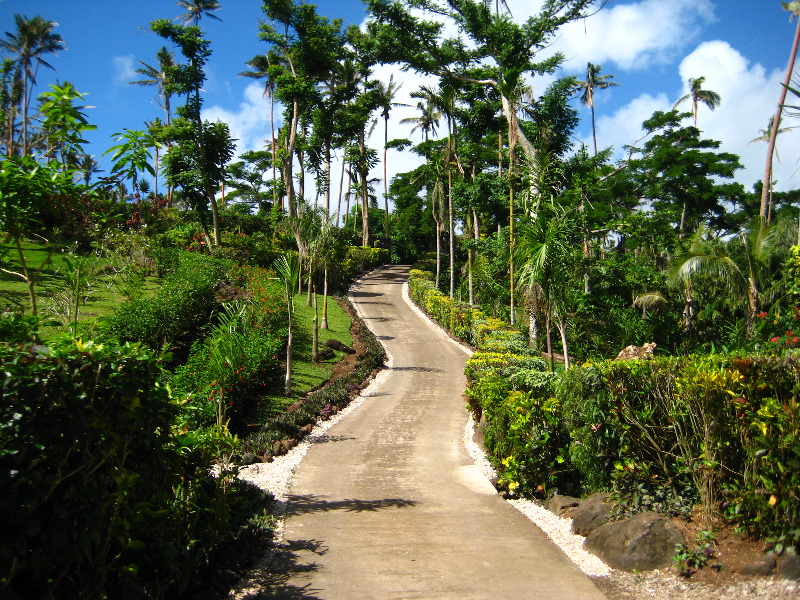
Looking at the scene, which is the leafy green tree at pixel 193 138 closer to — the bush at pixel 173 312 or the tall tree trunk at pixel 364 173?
the bush at pixel 173 312

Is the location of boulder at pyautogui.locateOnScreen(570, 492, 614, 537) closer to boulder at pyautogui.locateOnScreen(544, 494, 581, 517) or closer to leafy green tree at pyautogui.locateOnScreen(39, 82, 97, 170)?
boulder at pyautogui.locateOnScreen(544, 494, 581, 517)

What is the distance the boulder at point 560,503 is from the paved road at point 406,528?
42 centimetres

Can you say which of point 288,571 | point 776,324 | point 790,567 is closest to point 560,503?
point 790,567

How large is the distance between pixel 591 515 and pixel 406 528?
77.2 inches

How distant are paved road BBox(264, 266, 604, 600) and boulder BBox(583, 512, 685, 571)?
1.31ft

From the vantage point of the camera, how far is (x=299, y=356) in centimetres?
1839

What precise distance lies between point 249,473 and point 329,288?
22.4 meters

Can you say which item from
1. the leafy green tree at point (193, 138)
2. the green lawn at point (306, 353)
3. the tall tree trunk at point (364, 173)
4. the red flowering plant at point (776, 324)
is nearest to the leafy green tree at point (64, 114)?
the green lawn at point (306, 353)

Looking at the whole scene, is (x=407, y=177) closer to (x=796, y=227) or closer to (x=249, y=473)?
(x=796, y=227)

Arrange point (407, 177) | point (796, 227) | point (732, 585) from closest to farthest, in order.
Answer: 1. point (732, 585)
2. point (796, 227)
3. point (407, 177)

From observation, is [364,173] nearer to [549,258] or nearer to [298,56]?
[298,56]

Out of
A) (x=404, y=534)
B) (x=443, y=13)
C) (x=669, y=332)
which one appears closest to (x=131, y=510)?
(x=404, y=534)

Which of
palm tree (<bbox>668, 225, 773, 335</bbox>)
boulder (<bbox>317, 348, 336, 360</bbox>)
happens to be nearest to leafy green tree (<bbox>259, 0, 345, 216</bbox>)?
boulder (<bbox>317, 348, 336, 360</bbox>)

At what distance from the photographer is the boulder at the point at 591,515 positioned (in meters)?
6.31
